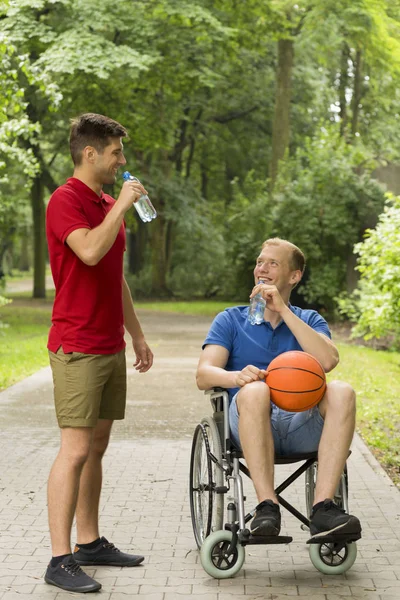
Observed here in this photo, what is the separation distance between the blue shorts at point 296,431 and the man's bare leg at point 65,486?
0.75 metres

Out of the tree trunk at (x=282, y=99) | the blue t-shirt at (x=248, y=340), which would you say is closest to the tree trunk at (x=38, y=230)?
the tree trunk at (x=282, y=99)

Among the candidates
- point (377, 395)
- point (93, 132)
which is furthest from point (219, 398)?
point (377, 395)

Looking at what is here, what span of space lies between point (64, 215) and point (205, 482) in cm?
155

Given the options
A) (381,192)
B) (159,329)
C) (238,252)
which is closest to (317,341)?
(159,329)

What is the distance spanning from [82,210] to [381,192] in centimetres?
1953

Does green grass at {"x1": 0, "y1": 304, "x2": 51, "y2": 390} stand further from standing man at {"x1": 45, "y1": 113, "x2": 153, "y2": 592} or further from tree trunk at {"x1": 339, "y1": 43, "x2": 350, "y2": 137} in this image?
tree trunk at {"x1": 339, "y1": 43, "x2": 350, "y2": 137}

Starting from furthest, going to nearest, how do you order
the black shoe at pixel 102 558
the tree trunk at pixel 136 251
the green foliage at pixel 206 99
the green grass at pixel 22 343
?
the tree trunk at pixel 136 251, the green foliage at pixel 206 99, the green grass at pixel 22 343, the black shoe at pixel 102 558

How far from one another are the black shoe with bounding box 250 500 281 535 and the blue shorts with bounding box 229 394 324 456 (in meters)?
0.32

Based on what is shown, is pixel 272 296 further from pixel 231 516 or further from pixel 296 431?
pixel 231 516

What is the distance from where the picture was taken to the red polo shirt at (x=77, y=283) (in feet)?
15.3

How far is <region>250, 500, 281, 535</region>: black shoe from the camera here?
463 cm

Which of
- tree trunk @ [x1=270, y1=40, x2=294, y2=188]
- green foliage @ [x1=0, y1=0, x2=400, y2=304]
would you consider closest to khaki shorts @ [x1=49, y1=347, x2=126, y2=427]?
green foliage @ [x1=0, y1=0, x2=400, y2=304]

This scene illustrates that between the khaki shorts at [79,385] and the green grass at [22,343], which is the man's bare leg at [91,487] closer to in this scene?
the khaki shorts at [79,385]

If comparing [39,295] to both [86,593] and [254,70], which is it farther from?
[86,593]
